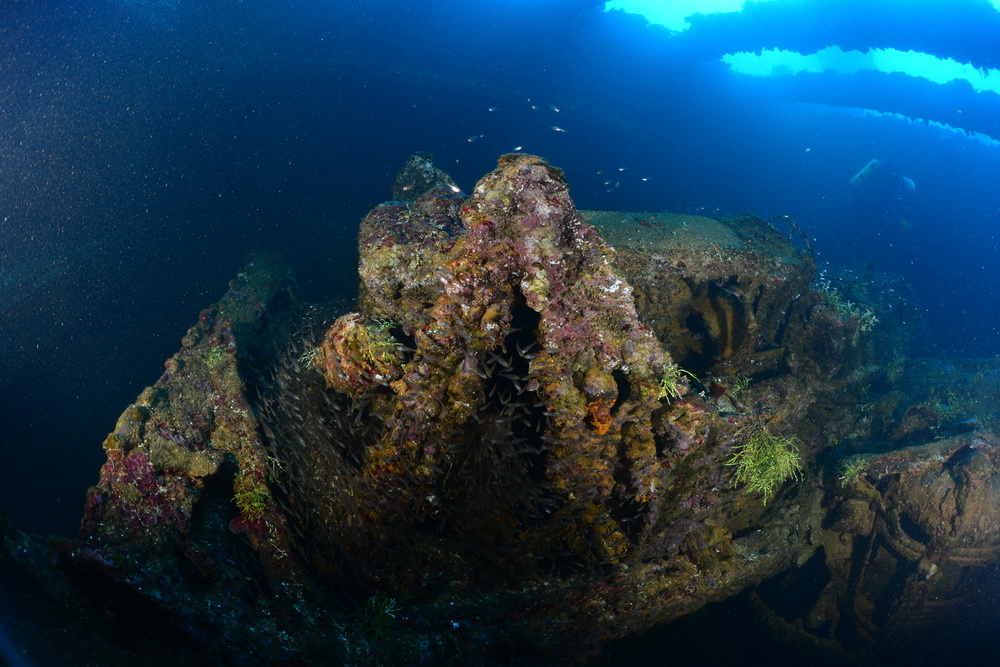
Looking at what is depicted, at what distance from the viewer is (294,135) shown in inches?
659

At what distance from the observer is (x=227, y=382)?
5227 millimetres

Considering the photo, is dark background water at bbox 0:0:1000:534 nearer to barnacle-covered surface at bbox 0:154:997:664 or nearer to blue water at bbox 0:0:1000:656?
blue water at bbox 0:0:1000:656

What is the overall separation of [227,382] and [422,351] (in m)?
3.34

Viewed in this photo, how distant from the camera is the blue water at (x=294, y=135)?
438 inches

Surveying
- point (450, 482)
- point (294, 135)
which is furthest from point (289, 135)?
point (450, 482)

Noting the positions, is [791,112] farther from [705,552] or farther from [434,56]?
[705,552]

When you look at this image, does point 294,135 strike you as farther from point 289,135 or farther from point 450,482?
point 450,482

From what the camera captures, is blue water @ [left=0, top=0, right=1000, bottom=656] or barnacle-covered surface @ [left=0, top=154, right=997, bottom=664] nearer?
barnacle-covered surface @ [left=0, top=154, right=997, bottom=664]

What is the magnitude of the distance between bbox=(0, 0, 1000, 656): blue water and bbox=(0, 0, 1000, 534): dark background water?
3.2 inches

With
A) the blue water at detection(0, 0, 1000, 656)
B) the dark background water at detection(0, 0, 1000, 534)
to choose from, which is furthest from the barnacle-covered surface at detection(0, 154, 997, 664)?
the blue water at detection(0, 0, 1000, 656)

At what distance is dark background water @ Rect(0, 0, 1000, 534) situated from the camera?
36.4ft

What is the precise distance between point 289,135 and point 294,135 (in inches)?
7.1

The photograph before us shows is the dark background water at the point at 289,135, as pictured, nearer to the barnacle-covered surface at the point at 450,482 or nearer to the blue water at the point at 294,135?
the blue water at the point at 294,135

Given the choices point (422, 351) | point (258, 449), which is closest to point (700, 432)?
point (422, 351)
